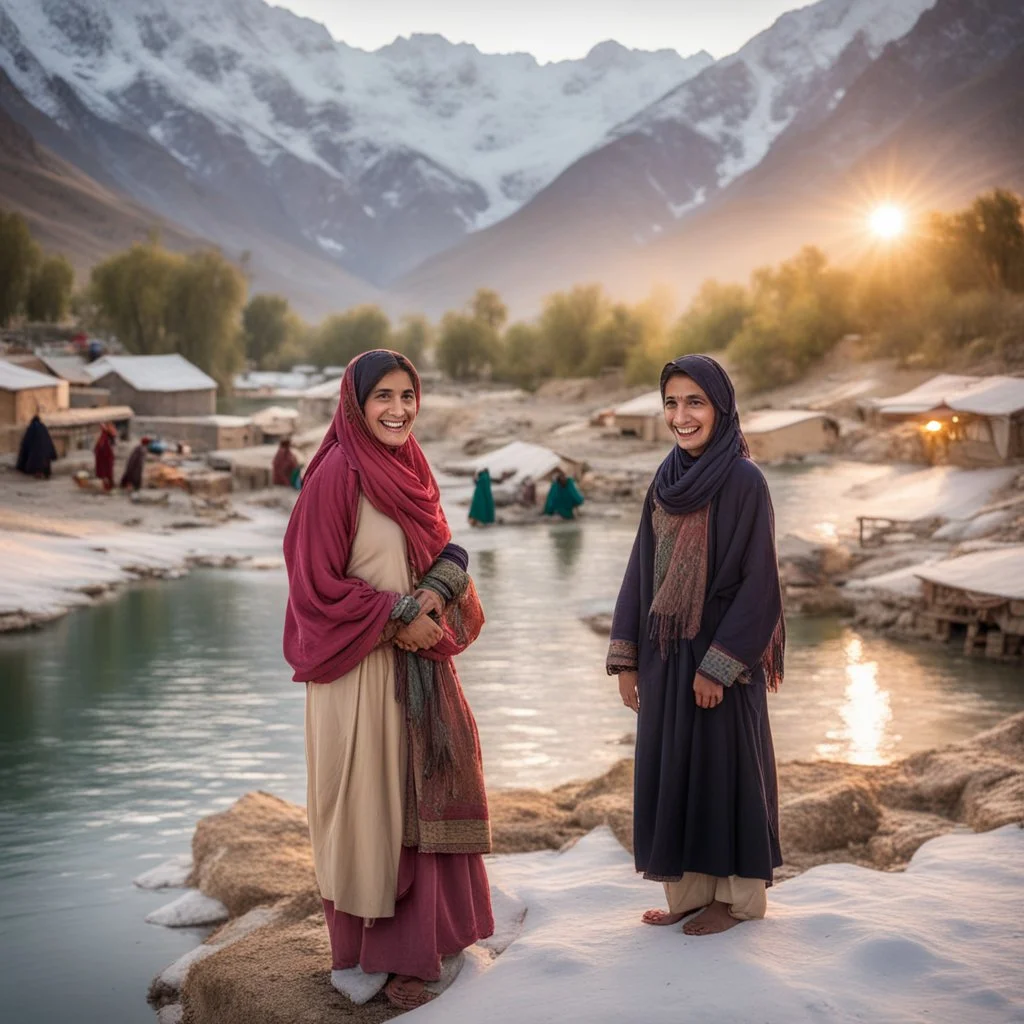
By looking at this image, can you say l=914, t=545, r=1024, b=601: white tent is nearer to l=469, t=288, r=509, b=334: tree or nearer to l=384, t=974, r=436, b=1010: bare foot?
l=384, t=974, r=436, b=1010: bare foot

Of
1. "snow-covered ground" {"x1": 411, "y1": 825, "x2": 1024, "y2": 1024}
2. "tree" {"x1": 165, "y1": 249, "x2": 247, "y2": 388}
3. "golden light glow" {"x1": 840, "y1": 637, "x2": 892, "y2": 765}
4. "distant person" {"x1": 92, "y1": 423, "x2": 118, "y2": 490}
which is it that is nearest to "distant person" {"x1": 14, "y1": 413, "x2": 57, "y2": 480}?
"distant person" {"x1": 92, "y1": 423, "x2": 118, "y2": 490}

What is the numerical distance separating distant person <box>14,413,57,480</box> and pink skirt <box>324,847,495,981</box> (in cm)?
1755

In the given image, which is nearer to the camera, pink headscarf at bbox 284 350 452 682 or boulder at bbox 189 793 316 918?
pink headscarf at bbox 284 350 452 682

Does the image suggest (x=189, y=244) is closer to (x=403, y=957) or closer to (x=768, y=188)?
(x=768, y=188)

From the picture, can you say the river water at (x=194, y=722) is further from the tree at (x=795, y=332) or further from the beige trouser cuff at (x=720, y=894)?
the tree at (x=795, y=332)

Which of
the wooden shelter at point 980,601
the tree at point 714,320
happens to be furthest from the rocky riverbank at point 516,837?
the tree at point 714,320

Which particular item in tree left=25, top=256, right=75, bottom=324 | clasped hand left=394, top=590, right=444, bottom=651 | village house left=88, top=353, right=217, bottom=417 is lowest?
clasped hand left=394, top=590, right=444, bottom=651

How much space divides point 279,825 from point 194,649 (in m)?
6.97

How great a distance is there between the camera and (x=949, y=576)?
11.7 metres

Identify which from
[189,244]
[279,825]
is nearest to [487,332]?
[279,825]

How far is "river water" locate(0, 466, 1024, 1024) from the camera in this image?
15.9 feet

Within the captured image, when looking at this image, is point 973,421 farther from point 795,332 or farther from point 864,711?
point 795,332

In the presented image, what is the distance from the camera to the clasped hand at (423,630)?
297cm

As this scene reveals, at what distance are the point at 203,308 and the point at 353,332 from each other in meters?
23.8
